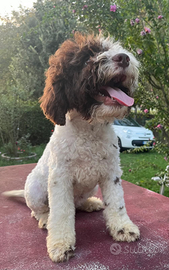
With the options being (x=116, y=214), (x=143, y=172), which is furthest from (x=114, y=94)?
(x=143, y=172)

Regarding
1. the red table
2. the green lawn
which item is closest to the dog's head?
the red table

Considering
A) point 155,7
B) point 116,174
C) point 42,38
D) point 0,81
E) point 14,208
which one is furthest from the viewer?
point 0,81

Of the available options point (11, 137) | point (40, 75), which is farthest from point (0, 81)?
point (11, 137)

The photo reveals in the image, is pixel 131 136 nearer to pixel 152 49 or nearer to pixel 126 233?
pixel 152 49

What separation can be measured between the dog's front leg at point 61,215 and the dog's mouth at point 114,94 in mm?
661

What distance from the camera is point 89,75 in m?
1.63

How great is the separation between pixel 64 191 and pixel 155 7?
2766 millimetres

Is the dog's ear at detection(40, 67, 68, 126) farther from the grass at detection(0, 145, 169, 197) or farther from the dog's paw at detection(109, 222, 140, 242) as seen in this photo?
the grass at detection(0, 145, 169, 197)

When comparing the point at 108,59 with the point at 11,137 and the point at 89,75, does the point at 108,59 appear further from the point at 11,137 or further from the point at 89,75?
the point at 11,137

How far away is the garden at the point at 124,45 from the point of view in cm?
309

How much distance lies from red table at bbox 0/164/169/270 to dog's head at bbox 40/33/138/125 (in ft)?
3.33

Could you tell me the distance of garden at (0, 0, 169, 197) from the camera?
309 cm

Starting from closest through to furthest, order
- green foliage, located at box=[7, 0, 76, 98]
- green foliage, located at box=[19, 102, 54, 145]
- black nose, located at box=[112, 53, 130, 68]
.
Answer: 1. black nose, located at box=[112, 53, 130, 68]
2. green foliage, located at box=[19, 102, 54, 145]
3. green foliage, located at box=[7, 0, 76, 98]

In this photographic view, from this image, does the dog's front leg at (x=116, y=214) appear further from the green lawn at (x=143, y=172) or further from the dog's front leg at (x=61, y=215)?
the green lawn at (x=143, y=172)
